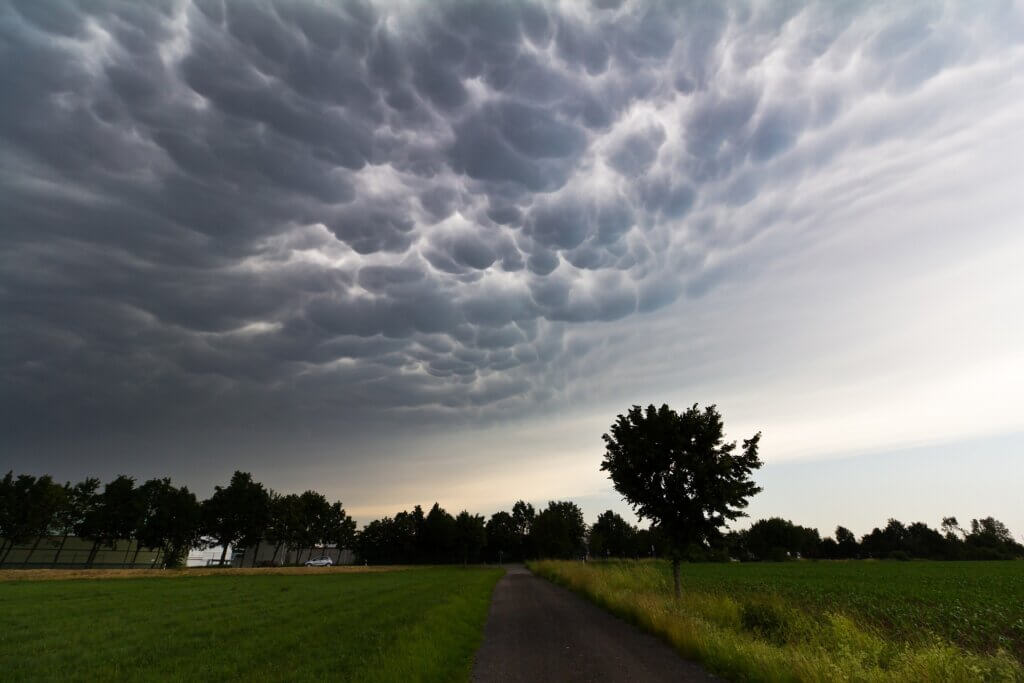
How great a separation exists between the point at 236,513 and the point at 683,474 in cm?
10312

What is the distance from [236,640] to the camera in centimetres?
1644

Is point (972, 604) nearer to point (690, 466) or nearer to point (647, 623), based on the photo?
point (690, 466)

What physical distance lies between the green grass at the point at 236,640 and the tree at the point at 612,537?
133 metres

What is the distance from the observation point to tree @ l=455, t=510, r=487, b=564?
128 metres

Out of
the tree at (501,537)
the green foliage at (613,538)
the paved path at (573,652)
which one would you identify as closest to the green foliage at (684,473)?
the paved path at (573,652)

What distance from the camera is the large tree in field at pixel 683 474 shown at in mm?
20734

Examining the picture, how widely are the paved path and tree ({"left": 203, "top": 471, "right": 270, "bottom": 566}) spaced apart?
94.9m

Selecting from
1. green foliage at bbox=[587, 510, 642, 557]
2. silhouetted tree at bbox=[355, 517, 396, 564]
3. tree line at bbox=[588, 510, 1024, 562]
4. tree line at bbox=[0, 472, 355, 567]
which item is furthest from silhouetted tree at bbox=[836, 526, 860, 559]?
tree line at bbox=[0, 472, 355, 567]

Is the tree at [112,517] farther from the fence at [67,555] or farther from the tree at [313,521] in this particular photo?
the tree at [313,521]

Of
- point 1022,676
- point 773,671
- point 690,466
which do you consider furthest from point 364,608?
point 1022,676

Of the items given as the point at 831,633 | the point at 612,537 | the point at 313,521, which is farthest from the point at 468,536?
the point at 831,633

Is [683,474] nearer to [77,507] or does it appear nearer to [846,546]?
[77,507]

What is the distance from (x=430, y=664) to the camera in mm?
11586

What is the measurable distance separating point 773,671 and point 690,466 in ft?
37.8
